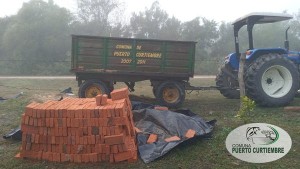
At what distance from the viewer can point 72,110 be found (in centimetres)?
524

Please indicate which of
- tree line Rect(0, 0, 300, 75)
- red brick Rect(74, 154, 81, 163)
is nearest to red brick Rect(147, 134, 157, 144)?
red brick Rect(74, 154, 81, 163)

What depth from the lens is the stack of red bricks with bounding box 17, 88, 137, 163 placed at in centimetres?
516

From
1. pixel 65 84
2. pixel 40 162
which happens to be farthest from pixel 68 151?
pixel 65 84

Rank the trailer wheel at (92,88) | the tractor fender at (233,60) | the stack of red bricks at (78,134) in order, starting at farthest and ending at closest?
the tractor fender at (233,60) → the trailer wheel at (92,88) → the stack of red bricks at (78,134)

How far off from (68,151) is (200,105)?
574cm

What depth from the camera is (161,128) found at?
242 inches

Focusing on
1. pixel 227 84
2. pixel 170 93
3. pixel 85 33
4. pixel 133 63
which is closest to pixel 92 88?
pixel 133 63

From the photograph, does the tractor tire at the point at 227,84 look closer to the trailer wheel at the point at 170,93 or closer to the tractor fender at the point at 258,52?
the tractor fender at the point at 258,52

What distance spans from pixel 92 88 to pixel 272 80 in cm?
550

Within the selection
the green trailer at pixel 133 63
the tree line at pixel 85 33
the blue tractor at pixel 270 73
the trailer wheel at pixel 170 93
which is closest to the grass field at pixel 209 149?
→ the blue tractor at pixel 270 73

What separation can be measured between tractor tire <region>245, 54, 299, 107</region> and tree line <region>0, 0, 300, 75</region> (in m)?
17.0

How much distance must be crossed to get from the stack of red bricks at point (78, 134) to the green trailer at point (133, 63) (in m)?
4.55

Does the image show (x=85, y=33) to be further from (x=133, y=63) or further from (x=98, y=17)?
(x=133, y=63)

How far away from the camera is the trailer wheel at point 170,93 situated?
32.4 ft
